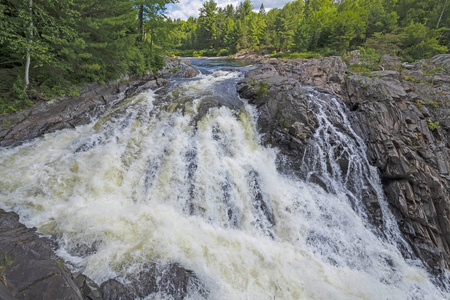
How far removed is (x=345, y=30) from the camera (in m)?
36.2

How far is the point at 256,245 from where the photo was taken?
6926 millimetres

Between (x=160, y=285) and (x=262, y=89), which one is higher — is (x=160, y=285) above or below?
below

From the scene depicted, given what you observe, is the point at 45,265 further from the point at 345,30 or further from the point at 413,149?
the point at 345,30

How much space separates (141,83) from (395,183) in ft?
56.2

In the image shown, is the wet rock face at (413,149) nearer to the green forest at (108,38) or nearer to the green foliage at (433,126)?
the green foliage at (433,126)

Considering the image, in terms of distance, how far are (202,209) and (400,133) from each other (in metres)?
10.9

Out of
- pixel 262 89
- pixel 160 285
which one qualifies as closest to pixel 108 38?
pixel 262 89

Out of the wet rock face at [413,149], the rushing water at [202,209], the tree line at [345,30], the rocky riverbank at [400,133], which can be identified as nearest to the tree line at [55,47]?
the rushing water at [202,209]

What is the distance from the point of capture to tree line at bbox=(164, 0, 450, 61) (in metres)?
26.9

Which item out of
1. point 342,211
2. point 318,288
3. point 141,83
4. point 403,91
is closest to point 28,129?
point 141,83

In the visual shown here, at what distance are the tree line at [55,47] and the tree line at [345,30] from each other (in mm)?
6805

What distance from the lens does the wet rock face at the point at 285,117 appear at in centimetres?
1000

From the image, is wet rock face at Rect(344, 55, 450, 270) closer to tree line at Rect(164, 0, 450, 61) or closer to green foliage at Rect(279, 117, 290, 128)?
green foliage at Rect(279, 117, 290, 128)

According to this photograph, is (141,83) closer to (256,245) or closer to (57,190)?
(57,190)
